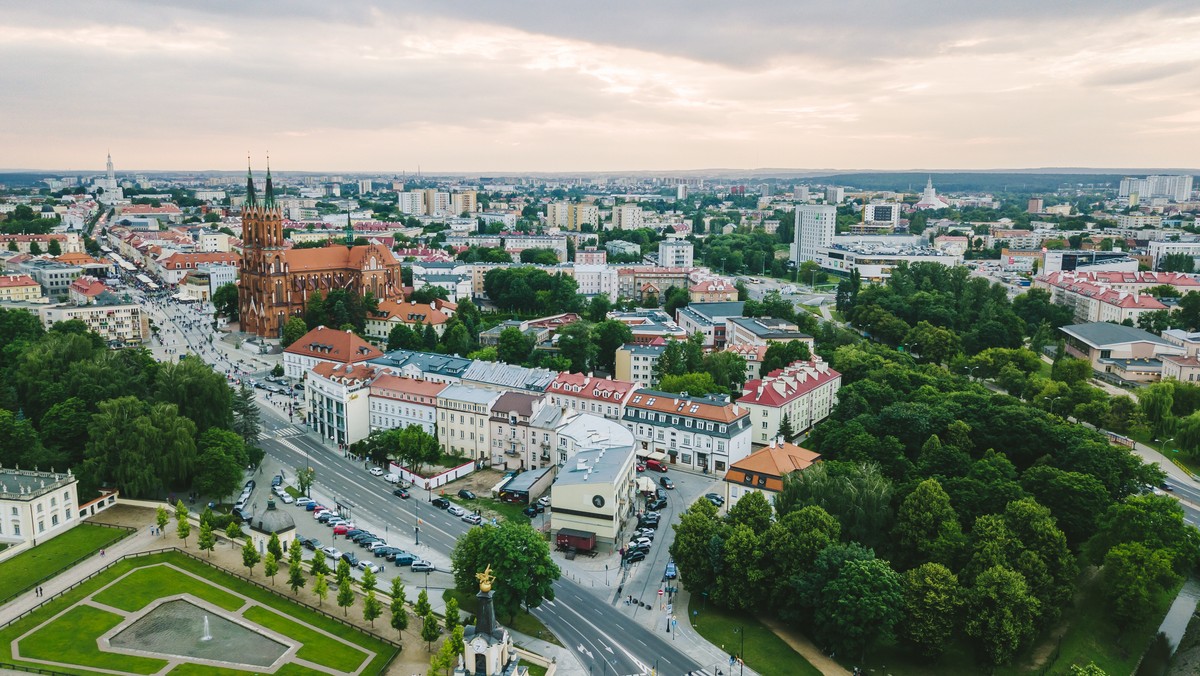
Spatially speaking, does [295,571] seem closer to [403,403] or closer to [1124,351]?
[403,403]

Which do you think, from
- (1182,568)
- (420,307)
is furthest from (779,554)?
(420,307)

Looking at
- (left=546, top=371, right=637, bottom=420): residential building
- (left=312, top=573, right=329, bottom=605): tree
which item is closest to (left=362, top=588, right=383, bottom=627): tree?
(left=312, top=573, right=329, bottom=605): tree

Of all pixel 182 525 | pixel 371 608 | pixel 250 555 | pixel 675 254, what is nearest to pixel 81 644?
pixel 250 555

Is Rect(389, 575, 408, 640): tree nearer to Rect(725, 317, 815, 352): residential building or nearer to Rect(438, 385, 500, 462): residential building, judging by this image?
Rect(438, 385, 500, 462): residential building

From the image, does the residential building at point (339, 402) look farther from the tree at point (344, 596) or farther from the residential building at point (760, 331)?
the residential building at point (760, 331)

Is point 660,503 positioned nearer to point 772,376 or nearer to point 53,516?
point 772,376

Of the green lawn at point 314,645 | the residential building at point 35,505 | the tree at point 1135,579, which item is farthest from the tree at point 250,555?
the tree at point 1135,579

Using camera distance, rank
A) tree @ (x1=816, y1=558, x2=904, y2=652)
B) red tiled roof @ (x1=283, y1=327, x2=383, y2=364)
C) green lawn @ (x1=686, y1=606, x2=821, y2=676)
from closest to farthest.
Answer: tree @ (x1=816, y1=558, x2=904, y2=652) < green lawn @ (x1=686, y1=606, x2=821, y2=676) < red tiled roof @ (x1=283, y1=327, x2=383, y2=364)
